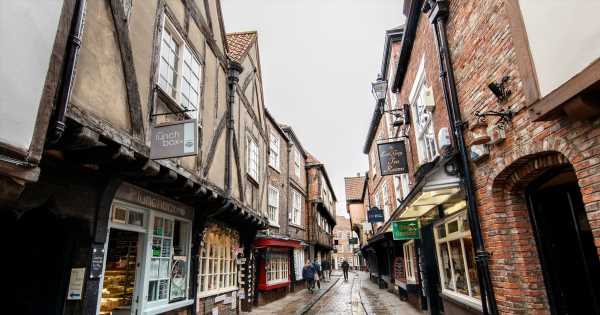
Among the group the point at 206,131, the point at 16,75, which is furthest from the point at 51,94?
the point at 206,131

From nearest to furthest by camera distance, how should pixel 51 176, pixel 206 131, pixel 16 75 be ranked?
pixel 16 75 < pixel 51 176 < pixel 206 131

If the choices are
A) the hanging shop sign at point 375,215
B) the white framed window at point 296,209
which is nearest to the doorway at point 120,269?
the hanging shop sign at point 375,215

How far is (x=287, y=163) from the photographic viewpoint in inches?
723

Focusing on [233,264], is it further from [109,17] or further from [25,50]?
[25,50]

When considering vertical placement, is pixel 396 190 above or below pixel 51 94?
above

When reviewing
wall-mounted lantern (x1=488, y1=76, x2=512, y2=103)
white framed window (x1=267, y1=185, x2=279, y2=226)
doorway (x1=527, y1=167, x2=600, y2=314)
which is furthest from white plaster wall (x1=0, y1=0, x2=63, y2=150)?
white framed window (x1=267, y1=185, x2=279, y2=226)

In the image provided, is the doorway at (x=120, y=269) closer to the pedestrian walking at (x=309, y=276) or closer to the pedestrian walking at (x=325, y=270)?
the pedestrian walking at (x=309, y=276)

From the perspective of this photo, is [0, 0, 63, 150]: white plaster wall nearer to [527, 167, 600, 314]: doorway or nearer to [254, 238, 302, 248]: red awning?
[527, 167, 600, 314]: doorway

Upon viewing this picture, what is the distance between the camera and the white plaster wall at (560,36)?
2.79 m

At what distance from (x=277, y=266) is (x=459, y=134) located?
1117 centimetres

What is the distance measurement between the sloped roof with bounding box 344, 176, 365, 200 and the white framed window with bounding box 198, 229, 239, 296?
28742 mm

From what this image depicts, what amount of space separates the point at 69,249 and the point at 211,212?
3.57m

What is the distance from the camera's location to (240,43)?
36.3ft

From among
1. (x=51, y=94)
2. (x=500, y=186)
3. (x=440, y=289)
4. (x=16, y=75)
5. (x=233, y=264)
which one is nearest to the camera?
(x=16, y=75)
